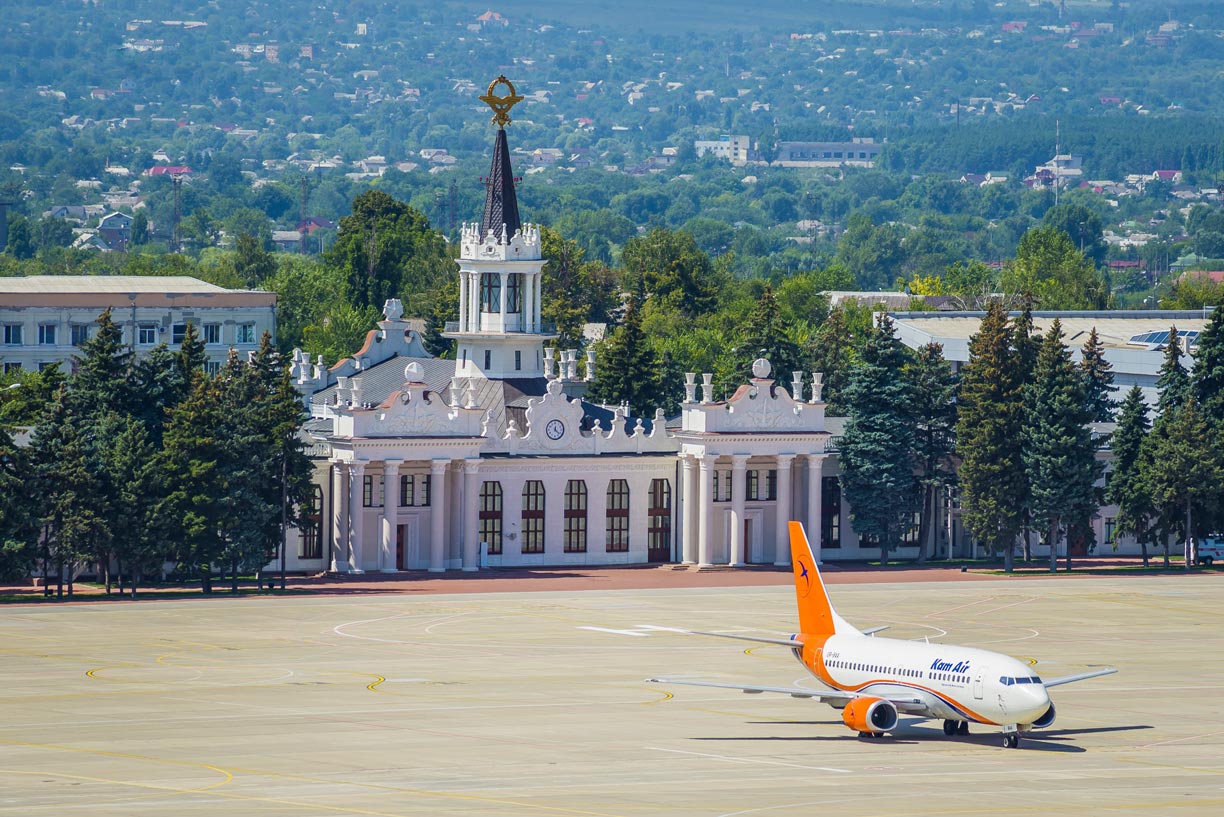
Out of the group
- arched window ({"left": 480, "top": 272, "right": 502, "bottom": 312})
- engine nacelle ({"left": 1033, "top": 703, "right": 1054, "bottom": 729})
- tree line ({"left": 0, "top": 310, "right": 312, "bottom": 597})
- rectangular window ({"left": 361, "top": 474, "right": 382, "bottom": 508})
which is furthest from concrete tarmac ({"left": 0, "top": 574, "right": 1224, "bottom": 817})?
arched window ({"left": 480, "top": 272, "right": 502, "bottom": 312})

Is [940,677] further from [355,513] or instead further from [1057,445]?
[1057,445]

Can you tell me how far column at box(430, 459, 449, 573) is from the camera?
423 feet

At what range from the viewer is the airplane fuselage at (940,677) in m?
72.0

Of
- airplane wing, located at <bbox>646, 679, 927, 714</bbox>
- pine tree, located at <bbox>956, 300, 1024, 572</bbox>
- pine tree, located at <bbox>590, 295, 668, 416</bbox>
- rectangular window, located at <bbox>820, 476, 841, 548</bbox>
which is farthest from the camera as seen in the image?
pine tree, located at <bbox>590, 295, 668, 416</bbox>

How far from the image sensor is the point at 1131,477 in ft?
452

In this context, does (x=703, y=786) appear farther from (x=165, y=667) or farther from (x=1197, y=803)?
(x=165, y=667)

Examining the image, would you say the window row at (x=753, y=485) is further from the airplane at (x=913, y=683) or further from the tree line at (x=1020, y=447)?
the airplane at (x=913, y=683)

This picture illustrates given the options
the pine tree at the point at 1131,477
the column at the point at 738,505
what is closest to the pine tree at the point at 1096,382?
the pine tree at the point at 1131,477

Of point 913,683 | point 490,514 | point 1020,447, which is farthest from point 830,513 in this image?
point 913,683

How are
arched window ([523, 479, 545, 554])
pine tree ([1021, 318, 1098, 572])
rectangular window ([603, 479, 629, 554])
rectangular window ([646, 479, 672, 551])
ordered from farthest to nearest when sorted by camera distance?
1. rectangular window ([646, 479, 672, 551])
2. rectangular window ([603, 479, 629, 554])
3. arched window ([523, 479, 545, 554])
4. pine tree ([1021, 318, 1098, 572])

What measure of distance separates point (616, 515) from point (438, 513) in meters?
11.7

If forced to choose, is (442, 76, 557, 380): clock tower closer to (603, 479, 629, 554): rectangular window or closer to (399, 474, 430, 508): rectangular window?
(603, 479, 629, 554): rectangular window

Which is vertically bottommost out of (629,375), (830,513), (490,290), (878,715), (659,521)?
(878,715)

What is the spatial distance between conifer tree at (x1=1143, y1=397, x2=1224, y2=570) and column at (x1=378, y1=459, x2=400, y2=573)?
4074cm
